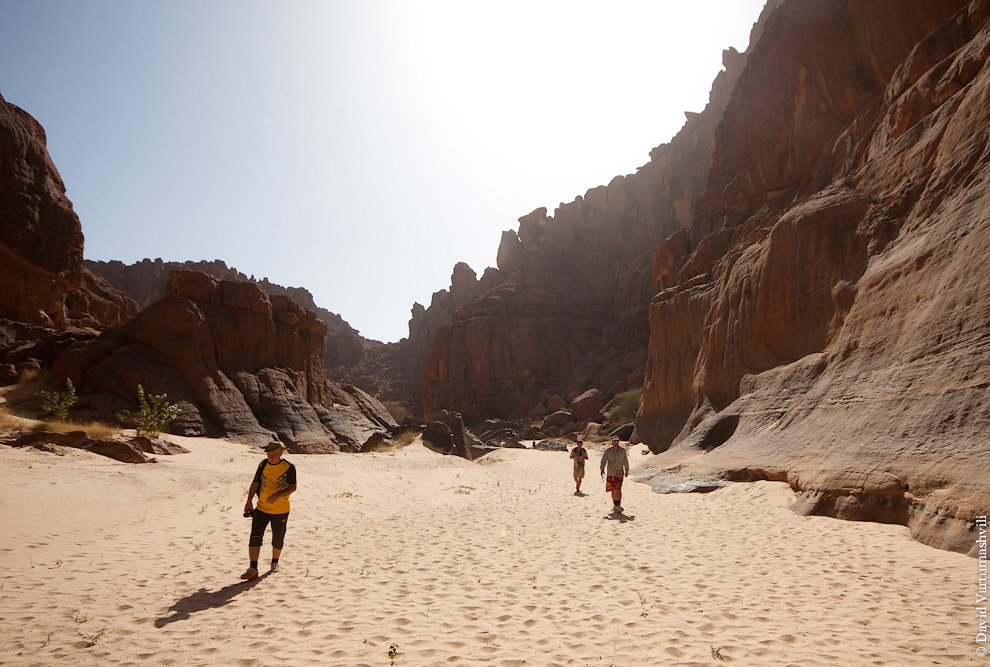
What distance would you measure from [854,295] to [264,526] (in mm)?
16844

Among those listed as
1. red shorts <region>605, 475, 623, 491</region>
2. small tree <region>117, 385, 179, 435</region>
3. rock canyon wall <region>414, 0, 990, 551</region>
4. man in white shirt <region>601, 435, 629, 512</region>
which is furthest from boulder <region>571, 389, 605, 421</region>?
red shorts <region>605, 475, 623, 491</region>

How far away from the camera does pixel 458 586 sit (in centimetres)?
687

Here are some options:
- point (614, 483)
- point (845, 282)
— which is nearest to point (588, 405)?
point (845, 282)

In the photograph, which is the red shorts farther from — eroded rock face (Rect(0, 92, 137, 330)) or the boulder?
the boulder

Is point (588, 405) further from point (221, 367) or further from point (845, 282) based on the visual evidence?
point (845, 282)

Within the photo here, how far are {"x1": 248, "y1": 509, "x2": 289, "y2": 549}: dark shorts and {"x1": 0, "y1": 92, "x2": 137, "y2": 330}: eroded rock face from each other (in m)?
39.0

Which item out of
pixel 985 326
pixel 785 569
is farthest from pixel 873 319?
pixel 785 569

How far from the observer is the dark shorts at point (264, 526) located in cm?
704

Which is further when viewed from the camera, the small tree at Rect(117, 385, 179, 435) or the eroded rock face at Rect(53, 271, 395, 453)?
the eroded rock face at Rect(53, 271, 395, 453)

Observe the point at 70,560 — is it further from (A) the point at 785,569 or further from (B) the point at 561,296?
(B) the point at 561,296

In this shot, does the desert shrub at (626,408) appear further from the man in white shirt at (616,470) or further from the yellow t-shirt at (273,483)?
the yellow t-shirt at (273,483)

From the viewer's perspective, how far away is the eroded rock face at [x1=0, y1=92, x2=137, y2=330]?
115 ft

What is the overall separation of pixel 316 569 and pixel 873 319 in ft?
48.3

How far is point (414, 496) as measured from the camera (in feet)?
51.6
